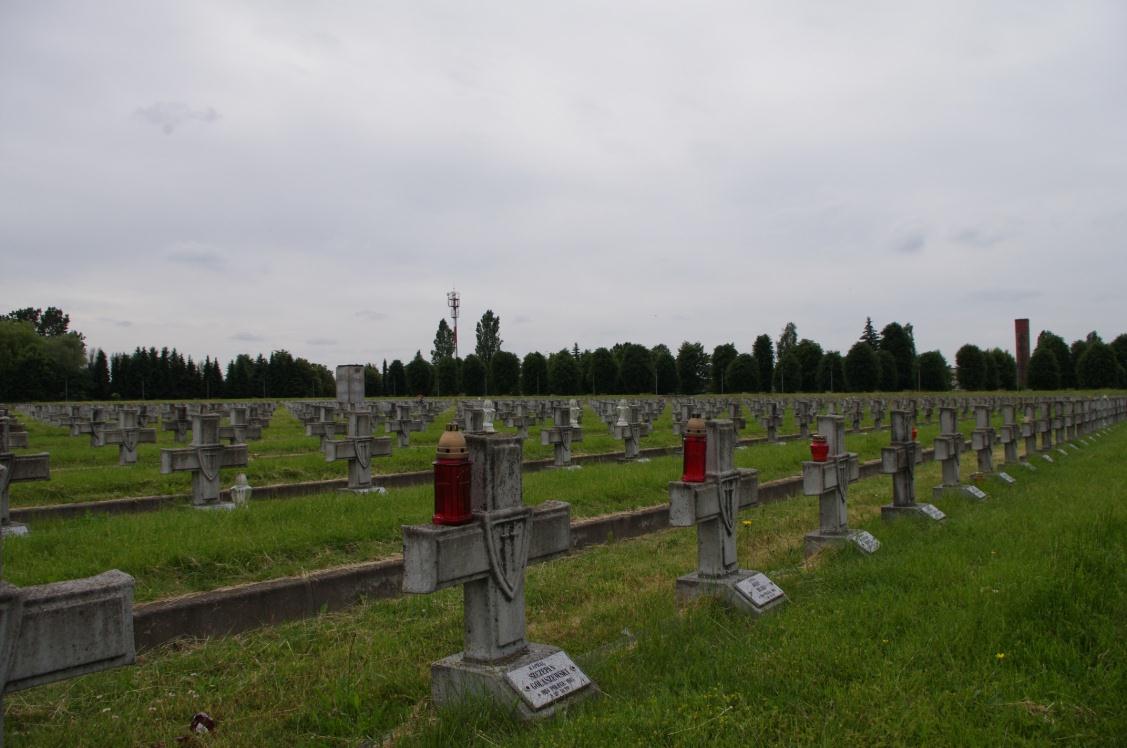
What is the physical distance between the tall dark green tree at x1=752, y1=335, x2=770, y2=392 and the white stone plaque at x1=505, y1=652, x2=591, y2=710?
228 ft

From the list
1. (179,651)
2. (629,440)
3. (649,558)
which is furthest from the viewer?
(629,440)

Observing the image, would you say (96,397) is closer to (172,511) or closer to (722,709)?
(172,511)

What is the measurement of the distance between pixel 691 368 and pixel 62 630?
73161 mm

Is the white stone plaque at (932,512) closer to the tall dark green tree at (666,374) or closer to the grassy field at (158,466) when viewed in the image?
the grassy field at (158,466)

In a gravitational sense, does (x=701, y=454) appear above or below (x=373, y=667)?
above

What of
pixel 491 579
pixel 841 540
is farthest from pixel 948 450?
pixel 491 579

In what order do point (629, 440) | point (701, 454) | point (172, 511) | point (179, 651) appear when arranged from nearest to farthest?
1. point (179, 651)
2. point (701, 454)
3. point (172, 511)
4. point (629, 440)

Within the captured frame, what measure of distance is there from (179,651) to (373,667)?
1.64 metres

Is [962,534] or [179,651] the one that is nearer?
[179,651]

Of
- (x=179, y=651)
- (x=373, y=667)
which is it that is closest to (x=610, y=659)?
(x=373, y=667)

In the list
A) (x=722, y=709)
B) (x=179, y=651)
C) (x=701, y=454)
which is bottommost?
(x=179, y=651)

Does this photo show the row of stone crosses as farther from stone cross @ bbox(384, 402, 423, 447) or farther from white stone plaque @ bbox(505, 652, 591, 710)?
stone cross @ bbox(384, 402, 423, 447)

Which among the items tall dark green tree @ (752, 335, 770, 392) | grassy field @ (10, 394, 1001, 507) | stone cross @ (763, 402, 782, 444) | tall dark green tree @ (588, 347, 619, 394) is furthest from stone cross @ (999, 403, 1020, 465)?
tall dark green tree @ (588, 347, 619, 394)

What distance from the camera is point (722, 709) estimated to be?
3.58 metres
